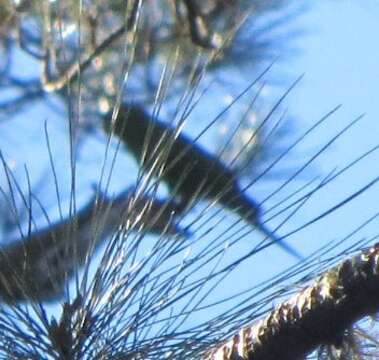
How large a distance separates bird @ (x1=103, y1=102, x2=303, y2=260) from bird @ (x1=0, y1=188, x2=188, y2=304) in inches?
1.0

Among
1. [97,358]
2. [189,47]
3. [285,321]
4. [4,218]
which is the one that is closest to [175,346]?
[97,358]

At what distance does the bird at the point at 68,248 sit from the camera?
3.24 ft

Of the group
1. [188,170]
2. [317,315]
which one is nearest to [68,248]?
[188,170]

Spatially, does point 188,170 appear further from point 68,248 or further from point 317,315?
point 317,315

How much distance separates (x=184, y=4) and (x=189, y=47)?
0.06 meters

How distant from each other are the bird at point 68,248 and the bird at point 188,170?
0.08 feet

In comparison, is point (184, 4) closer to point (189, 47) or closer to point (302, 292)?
point (189, 47)

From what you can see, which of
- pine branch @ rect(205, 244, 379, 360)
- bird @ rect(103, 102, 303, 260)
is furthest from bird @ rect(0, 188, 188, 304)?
pine branch @ rect(205, 244, 379, 360)

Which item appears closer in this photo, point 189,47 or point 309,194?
point 309,194

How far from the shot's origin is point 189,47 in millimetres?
1683

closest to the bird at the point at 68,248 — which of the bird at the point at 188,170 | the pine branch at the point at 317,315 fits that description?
the bird at the point at 188,170

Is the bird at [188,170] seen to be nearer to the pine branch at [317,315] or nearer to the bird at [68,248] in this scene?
the bird at [68,248]

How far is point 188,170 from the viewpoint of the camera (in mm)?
1008

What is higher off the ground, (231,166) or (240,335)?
(231,166)
